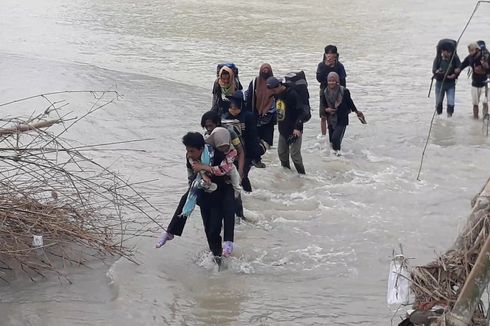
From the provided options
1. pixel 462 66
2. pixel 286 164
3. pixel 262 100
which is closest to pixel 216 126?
pixel 262 100

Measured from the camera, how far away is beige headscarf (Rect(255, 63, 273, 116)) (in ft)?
32.3

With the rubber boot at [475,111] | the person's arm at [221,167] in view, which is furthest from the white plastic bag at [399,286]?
the rubber boot at [475,111]

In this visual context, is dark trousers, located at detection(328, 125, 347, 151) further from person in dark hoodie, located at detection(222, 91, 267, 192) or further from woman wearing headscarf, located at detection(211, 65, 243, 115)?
woman wearing headscarf, located at detection(211, 65, 243, 115)

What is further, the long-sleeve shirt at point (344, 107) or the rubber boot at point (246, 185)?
the long-sleeve shirt at point (344, 107)

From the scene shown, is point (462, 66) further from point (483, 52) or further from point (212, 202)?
point (212, 202)

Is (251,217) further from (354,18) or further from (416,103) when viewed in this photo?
(354,18)

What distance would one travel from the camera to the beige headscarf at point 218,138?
22.8ft

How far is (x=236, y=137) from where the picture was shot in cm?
777

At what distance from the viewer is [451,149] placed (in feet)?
40.7

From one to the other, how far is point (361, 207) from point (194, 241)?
247cm

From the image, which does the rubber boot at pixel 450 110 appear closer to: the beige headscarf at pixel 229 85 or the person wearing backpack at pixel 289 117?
the person wearing backpack at pixel 289 117

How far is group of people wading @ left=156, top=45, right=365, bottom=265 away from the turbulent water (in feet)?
1.39

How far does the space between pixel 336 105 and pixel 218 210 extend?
176 inches

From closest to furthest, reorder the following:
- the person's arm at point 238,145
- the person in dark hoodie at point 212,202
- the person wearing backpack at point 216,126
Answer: the person in dark hoodie at point 212,202
the person wearing backpack at point 216,126
the person's arm at point 238,145
